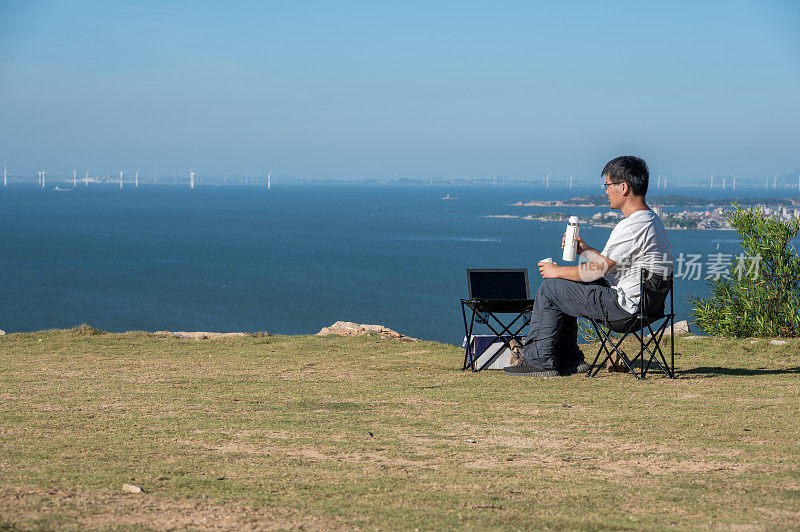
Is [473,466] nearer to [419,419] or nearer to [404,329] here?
[419,419]

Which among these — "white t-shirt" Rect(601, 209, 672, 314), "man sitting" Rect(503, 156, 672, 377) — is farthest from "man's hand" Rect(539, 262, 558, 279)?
"white t-shirt" Rect(601, 209, 672, 314)

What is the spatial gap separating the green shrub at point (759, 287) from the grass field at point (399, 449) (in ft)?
11.1

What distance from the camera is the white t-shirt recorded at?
608cm

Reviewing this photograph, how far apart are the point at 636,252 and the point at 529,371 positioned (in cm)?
132

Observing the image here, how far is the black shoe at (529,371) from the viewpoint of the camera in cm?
648

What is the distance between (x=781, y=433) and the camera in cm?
437

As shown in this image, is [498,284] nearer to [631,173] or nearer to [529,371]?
[529,371]

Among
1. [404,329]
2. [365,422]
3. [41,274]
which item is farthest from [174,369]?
[41,274]

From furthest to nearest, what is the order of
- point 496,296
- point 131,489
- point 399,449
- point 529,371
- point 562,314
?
point 496,296 < point 529,371 < point 562,314 < point 399,449 < point 131,489

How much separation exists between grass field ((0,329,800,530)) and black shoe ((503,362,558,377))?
0.47ft

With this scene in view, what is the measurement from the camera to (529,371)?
6594 millimetres

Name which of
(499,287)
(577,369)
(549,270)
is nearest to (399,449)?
(549,270)

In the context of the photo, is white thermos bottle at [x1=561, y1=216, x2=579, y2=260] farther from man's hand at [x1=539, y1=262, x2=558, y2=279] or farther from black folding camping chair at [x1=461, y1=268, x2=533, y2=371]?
black folding camping chair at [x1=461, y1=268, x2=533, y2=371]

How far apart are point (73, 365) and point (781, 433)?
6438 millimetres
